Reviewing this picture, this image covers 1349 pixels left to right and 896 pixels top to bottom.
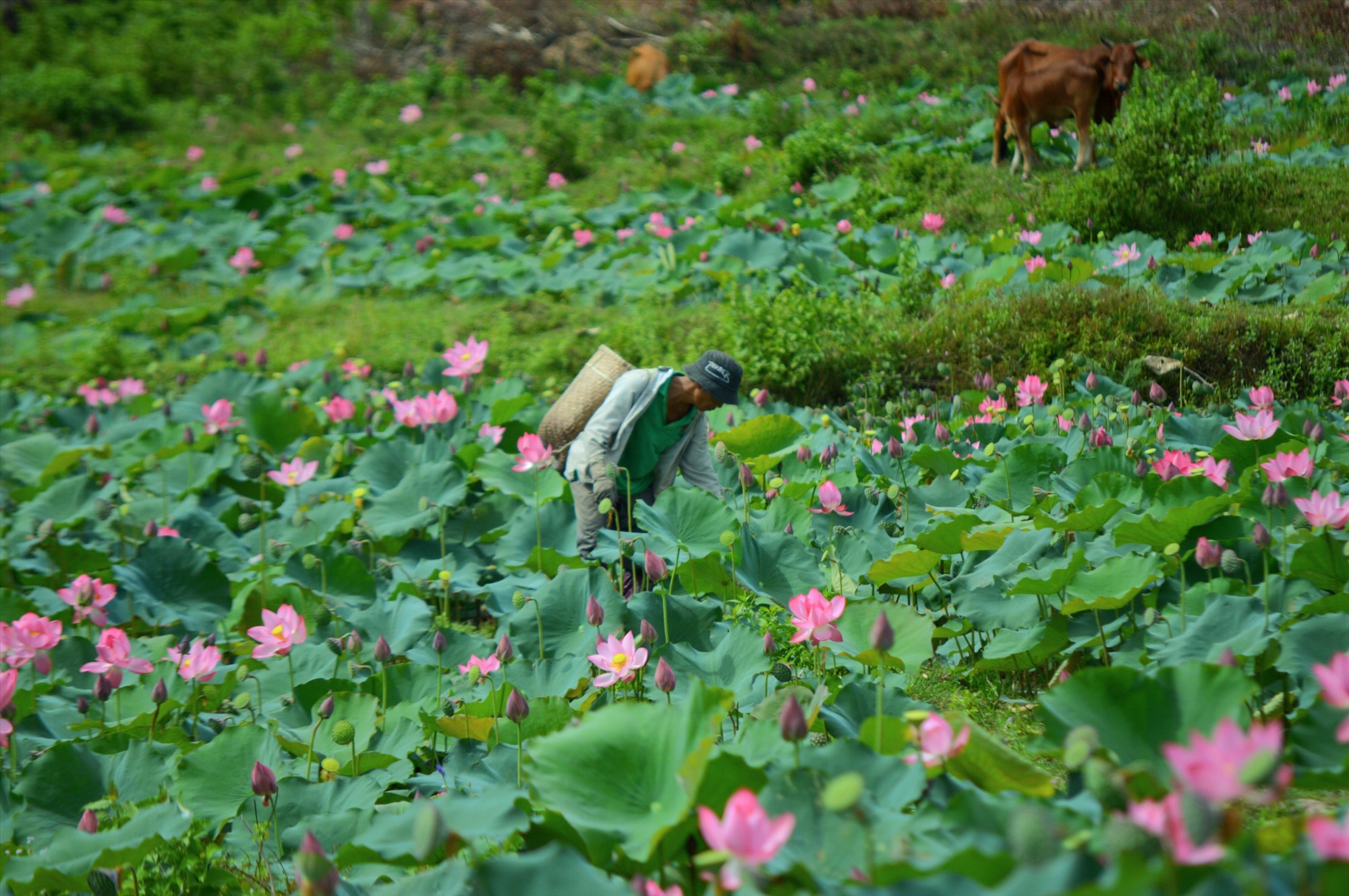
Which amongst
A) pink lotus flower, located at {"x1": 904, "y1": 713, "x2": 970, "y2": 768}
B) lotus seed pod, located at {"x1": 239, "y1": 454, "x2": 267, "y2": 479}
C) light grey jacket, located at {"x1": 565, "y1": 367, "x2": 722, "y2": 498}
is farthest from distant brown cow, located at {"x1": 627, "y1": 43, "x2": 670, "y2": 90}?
pink lotus flower, located at {"x1": 904, "y1": 713, "x2": 970, "y2": 768}

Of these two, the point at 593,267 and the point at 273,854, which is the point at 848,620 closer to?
the point at 273,854

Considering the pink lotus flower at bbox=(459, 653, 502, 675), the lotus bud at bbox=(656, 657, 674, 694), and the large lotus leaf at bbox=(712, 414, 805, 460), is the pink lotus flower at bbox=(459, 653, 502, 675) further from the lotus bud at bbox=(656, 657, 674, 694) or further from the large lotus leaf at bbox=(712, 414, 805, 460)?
the large lotus leaf at bbox=(712, 414, 805, 460)

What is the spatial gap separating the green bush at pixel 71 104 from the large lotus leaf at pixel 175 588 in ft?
30.7

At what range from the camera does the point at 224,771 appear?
86.6 inches

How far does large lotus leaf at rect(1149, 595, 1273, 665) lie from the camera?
6.43ft

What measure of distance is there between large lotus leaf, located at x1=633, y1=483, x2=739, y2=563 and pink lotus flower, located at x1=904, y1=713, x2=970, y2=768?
136 centimetres

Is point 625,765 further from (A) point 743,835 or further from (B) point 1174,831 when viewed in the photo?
(B) point 1174,831

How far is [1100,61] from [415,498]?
451 cm

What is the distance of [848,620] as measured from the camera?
7.49ft

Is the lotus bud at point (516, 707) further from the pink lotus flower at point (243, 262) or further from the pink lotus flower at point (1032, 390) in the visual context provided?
the pink lotus flower at point (243, 262)

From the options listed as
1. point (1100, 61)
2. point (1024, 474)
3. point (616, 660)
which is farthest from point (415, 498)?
point (1100, 61)

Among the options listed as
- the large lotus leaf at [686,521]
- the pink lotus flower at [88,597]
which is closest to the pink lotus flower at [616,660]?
the large lotus leaf at [686,521]

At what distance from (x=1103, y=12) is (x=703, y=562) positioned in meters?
5.28

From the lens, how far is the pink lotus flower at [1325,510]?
2074mm
